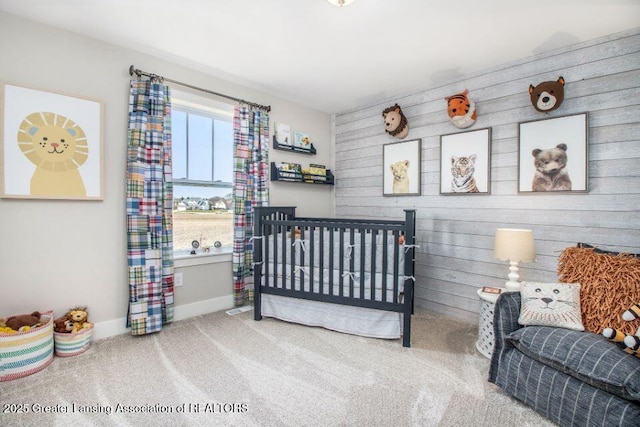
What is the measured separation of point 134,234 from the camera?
2.33 metres

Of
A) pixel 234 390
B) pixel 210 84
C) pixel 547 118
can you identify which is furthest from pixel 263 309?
pixel 547 118

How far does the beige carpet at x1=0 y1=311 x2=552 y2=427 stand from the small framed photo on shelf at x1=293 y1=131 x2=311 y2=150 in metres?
2.10

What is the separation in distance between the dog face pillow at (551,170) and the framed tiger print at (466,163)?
35 centimetres

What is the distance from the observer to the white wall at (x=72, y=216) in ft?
6.48

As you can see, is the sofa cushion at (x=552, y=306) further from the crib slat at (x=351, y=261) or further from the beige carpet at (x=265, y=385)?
the crib slat at (x=351, y=261)

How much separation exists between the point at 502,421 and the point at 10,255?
3005 millimetres

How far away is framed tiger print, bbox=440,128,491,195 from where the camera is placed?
2.69 metres

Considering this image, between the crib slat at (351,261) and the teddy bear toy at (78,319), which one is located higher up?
the crib slat at (351,261)

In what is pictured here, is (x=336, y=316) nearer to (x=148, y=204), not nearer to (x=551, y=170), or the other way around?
(x=148, y=204)

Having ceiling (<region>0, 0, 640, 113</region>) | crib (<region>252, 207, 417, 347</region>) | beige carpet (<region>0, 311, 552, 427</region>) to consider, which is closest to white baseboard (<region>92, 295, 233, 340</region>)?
beige carpet (<region>0, 311, 552, 427</region>)

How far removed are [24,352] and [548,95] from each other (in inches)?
152

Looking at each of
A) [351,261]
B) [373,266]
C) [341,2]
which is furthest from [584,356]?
[341,2]

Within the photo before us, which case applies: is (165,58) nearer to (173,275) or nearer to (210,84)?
(210,84)

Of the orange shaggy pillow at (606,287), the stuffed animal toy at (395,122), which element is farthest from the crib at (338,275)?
the stuffed animal toy at (395,122)
